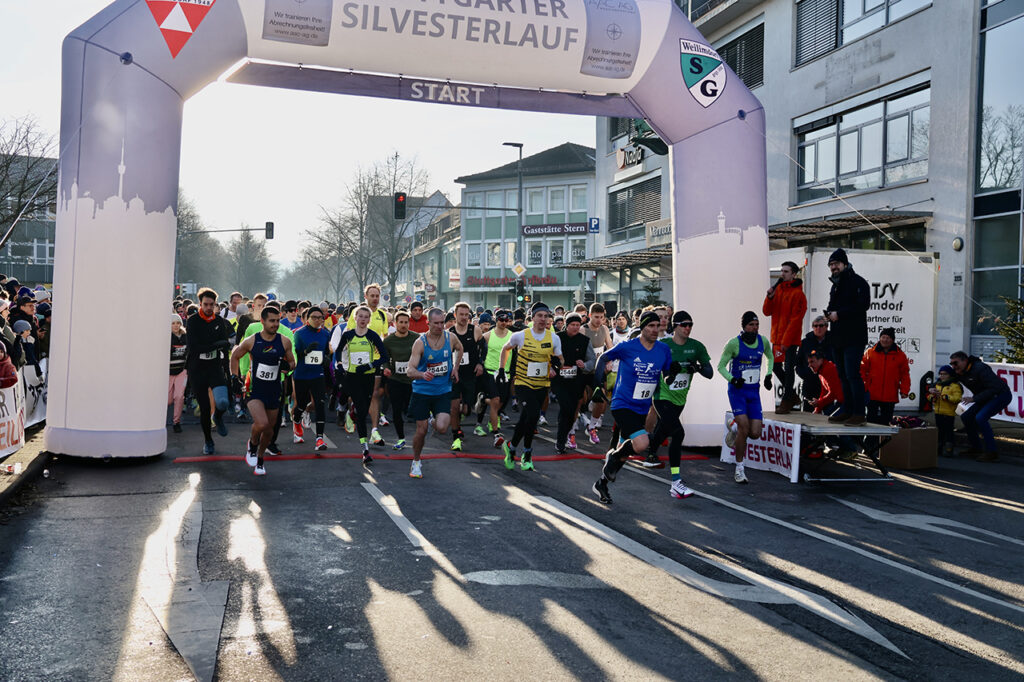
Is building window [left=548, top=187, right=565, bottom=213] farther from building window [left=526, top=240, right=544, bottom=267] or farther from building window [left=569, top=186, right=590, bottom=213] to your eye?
building window [left=526, top=240, right=544, bottom=267]

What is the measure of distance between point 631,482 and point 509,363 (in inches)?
102

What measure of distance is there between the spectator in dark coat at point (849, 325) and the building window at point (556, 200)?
50.3 metres

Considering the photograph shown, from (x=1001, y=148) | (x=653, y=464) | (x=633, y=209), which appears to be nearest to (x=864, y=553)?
(x=653, y=464)

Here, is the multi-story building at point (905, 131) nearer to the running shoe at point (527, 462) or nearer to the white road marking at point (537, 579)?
the running shoe at point (527, 462)

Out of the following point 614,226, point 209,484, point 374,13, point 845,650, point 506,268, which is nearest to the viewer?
point 845,650

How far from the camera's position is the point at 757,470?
36.5 feet

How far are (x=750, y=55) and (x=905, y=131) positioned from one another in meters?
8.47

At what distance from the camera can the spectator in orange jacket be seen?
12.9m

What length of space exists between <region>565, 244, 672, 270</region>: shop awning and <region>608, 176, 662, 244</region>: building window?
150cm

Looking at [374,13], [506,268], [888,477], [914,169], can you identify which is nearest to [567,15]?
[374,13]

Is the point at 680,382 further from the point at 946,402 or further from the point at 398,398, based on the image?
the point at 946,402

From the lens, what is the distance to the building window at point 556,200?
6050 cm

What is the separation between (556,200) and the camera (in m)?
60.8

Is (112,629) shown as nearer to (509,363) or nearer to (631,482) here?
(631,482)
